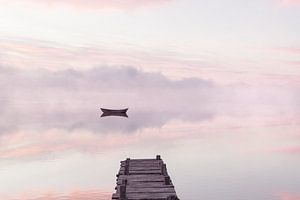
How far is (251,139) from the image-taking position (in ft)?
283

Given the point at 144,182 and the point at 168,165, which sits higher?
the point at 168,165

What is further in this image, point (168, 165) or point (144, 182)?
point (168, 165)

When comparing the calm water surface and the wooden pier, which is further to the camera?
the calm water surface

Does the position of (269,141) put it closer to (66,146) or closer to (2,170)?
(66,146)

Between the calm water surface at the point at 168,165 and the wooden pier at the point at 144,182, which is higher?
the calm water surface at the point at 168,165

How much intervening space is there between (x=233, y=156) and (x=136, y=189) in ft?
108

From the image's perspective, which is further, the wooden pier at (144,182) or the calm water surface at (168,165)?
the calm water surface at (168,165)

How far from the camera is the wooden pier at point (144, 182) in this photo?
3089cm

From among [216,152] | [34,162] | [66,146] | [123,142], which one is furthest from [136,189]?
[123,142]

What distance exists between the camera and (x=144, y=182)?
3475 centimetres

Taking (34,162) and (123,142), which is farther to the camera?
(123,142)

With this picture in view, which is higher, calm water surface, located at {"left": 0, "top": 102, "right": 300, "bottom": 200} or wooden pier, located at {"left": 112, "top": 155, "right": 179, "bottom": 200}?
calm water surface, located at {"left": 0, "top": 102, "right": 300, "bottom": 200}

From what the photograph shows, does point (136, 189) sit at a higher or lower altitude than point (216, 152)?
lower

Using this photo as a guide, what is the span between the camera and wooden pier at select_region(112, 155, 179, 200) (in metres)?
30.9
